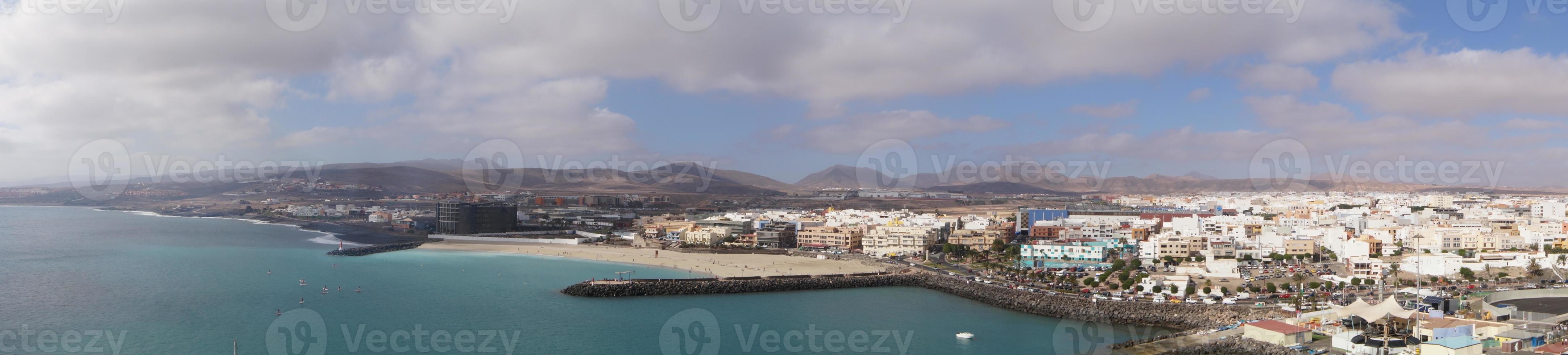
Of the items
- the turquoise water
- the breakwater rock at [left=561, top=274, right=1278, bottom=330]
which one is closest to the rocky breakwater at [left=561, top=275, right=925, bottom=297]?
the breakwater rock at [left=561, top=274, right=1278, bottom=330]

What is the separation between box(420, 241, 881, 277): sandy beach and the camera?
1572 cm

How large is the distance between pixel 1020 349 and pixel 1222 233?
1221 centimetres

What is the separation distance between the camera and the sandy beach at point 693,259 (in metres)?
15.7

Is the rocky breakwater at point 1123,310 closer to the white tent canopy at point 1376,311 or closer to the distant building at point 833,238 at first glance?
the white tent canopy at point 1376,311

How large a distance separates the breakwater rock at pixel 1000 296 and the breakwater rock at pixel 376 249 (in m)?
8.25

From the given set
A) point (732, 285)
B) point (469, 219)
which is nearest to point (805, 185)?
point (469, 219)

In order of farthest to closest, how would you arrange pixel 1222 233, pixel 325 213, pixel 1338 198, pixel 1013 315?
pixel 1338 198
pixel 325 213
pixel 1222 233
pixel 1013 315

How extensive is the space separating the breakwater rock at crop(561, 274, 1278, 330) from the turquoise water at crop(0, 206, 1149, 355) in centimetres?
27

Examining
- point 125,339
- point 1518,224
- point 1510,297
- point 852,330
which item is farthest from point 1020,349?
point 1518,224

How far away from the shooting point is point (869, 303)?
12.4 m

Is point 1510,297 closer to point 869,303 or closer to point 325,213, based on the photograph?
point 869,303

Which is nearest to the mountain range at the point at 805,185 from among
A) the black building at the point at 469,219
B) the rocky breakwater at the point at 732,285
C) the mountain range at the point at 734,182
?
the mountain range at the point at 734,182

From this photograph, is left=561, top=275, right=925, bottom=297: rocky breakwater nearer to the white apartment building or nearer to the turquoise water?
the turquoise water

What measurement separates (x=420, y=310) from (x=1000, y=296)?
7.61 meters
